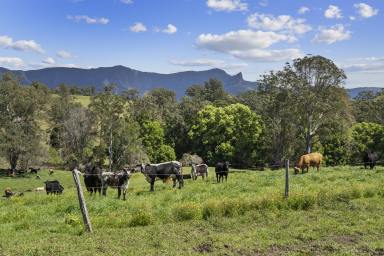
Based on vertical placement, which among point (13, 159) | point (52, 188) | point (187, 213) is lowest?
point (13, 159)

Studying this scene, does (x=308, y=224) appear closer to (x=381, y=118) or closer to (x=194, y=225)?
(x=194, y=225)

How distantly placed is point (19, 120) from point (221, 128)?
33199 mm

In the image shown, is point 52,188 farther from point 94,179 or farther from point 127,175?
point 127,175

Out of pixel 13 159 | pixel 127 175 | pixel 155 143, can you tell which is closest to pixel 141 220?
pixel 127 175

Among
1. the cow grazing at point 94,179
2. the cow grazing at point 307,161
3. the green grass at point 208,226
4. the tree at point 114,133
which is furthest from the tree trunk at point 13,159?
the cow grazing at point 307,161

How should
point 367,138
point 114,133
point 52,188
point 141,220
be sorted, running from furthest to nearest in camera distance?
point 114,133, point 367,138, point 52,188, point 141,220

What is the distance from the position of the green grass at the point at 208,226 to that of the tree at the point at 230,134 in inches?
1789

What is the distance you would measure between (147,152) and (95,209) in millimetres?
55401

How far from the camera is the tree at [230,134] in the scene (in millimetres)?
63375

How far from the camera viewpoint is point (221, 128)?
6600cm

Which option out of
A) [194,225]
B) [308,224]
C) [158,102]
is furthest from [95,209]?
[158,102]

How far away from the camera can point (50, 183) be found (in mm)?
29625

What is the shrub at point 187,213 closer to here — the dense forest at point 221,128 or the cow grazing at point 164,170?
the cow grazing at point 164,170

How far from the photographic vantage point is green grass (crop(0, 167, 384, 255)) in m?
10.5
